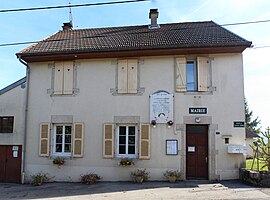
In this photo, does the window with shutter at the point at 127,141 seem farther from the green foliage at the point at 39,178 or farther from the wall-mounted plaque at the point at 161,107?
the green foliage at the point at 39,178

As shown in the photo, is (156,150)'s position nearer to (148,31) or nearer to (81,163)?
(81,163)

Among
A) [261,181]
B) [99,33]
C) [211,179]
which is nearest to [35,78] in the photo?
[99,33]

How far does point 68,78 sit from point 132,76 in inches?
116

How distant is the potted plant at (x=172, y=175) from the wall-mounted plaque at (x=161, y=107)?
207 cm

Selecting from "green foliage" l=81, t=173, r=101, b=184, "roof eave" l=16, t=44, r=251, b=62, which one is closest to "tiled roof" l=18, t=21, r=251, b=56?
"roof eave" l=16, t=44, r=251, b=62

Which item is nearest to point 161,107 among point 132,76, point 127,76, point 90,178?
point 132,76

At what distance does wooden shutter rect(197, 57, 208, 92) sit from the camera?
1149cm

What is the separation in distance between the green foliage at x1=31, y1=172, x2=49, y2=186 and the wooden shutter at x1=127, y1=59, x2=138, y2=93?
17.1ft

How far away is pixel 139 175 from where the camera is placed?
11141 millimetres

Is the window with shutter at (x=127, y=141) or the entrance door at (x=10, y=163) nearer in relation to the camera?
the window with shutter at (x=127, y=141)

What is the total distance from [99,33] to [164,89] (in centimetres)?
553

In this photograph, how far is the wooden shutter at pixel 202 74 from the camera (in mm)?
11492

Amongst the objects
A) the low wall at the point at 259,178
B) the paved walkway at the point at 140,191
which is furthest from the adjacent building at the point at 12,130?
the low wall at the point at 259,178

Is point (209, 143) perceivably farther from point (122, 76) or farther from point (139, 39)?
point (139, 39)
